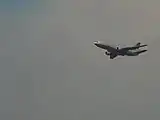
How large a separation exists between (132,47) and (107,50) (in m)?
1.76

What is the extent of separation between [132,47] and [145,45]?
878mm

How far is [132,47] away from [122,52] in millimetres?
807

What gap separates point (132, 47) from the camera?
176 ft

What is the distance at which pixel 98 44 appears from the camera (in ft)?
180

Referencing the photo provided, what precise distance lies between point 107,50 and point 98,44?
2.61 ft

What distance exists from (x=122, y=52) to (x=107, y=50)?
40.4 inches

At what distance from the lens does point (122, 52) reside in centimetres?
5397

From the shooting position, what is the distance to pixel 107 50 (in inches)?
2141

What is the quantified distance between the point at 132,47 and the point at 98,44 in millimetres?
2452

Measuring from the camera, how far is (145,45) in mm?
53781
